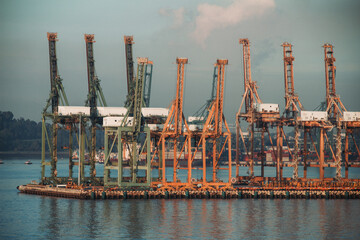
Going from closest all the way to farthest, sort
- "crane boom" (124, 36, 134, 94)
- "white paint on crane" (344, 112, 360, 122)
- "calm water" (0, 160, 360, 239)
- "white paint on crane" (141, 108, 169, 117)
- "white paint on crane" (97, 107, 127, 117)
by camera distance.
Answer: "calm water" (0, 160, 360, 239) < "white paint on crane" (97, 107, 127, 117) < "white paint on crane" (141, 108, 169, 117) < "white paint on crane" (344, 112, 360, 122) < "crane boom" (124, 36, 134, 94)

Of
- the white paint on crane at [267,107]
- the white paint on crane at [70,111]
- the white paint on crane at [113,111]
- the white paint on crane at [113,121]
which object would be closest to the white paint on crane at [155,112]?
the white paint on crane at [113,111]

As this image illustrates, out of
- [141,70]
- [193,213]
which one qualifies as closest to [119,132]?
[141,70]

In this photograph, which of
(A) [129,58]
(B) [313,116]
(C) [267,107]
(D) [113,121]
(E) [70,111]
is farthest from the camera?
(A) [129,58]

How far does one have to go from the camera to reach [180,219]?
85375 mm

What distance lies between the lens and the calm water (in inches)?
2992

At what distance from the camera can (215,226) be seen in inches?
3187

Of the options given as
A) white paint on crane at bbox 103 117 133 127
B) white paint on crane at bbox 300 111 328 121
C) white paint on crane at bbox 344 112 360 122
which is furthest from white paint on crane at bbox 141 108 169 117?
white paint on crane at bbox 344 112 360 122

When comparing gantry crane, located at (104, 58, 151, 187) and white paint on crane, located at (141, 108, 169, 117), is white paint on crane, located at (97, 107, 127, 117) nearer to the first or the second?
white paint on crane, located at (141, 108, 169, 117)

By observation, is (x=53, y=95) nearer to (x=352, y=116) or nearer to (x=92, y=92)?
(x=92, y=92)

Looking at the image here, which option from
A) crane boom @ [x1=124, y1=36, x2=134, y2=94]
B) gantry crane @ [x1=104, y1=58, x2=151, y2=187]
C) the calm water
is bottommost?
the calm water

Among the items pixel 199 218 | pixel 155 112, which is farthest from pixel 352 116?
pixel 199 218

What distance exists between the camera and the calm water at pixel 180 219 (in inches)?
2992

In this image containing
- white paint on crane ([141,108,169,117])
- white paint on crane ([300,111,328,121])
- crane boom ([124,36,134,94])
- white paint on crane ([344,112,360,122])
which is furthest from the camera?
crane boom ([124,36,134,94])

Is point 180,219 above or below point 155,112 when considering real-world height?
below
